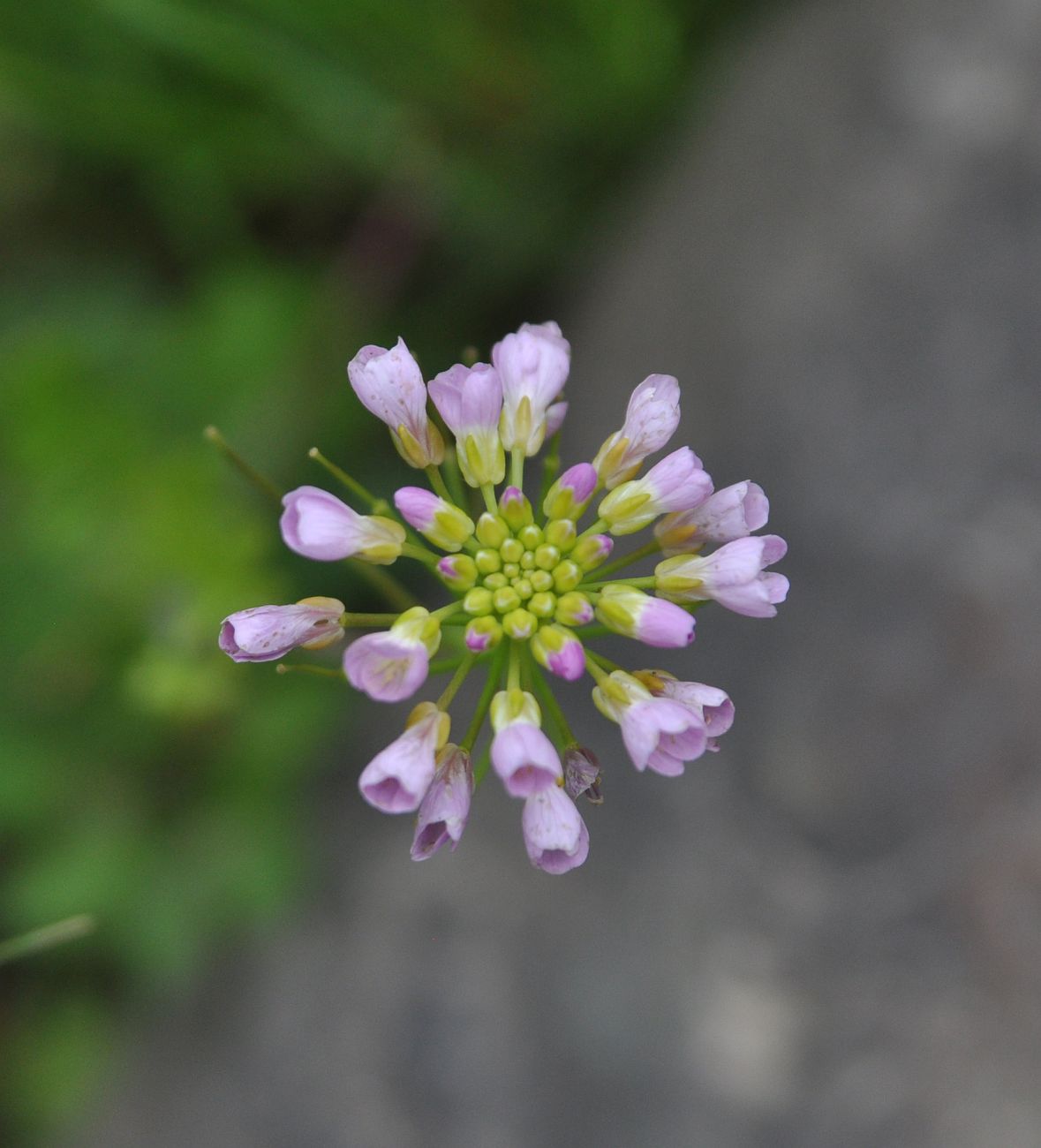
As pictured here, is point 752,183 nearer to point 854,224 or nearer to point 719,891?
point 854,224

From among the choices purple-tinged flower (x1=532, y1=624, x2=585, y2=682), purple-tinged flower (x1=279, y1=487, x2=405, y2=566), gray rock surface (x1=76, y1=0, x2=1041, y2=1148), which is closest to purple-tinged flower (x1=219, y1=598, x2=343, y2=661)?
purple-tinged flower (x1=279, y1=487, x2=405, y2=566)

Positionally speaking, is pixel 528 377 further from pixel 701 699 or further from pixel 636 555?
pixel 701 699

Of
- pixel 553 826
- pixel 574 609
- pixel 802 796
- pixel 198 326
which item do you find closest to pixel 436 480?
pixel 574 609

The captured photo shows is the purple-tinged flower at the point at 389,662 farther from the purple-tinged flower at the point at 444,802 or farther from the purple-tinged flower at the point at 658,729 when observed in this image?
the purple-tinged flower at the point at 658,729

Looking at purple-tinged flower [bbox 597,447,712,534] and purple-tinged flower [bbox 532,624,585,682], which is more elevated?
purple-tinged flower [bbox 597,447,712,534]

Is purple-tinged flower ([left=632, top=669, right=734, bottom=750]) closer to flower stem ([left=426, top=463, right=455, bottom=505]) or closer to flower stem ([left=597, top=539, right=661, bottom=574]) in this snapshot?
flower stem ([left=597, top=539, right=661, bottom=574])

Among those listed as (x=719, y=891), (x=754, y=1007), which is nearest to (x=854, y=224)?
(x=719, y=891)

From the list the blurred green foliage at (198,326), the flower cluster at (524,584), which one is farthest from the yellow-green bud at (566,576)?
the blurred green foliage at (198,326)
